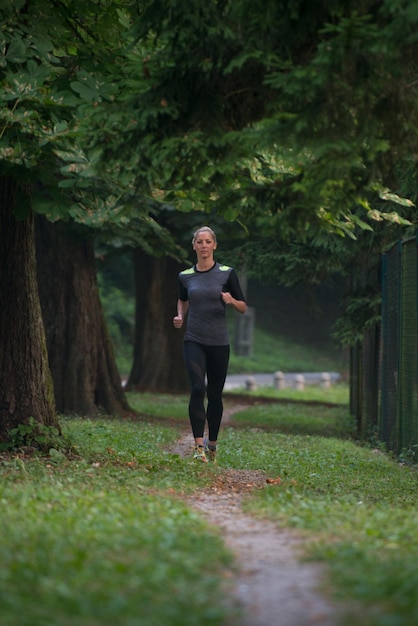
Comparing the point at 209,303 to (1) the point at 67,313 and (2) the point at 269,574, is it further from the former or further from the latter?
(1) the point at 67,313

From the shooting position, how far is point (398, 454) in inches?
564

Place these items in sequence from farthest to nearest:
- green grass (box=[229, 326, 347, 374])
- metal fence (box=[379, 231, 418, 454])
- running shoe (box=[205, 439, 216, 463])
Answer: green grass (box=[229, 326, 347, 374]) → metal fence (box=[379, 231, 418, 454]) → running shoe (box=[205, 439, 216, 463])

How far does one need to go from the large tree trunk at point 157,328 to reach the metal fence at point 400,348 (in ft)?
37.5

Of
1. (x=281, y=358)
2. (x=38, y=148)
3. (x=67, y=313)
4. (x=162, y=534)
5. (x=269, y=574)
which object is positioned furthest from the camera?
(x=281, y=358)

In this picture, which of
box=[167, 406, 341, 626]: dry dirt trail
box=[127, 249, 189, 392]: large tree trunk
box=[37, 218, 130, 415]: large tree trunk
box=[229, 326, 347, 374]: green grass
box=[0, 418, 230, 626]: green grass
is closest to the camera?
box=[0, 418, 230, 626]: green grass

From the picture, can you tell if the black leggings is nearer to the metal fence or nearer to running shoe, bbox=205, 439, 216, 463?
running shoe, bbox=205, 439, 216, 463

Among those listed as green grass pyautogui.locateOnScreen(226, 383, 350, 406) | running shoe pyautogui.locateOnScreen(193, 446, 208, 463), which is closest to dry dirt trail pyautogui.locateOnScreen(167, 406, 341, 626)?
running shoe pyautogui.locateOnScreen(193, 446, 208, 463)

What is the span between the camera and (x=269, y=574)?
19.4ft

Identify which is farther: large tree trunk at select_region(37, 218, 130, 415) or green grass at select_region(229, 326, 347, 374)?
green grass at select_region(229, 326, 347, 374)

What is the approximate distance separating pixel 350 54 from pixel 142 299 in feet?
68.8

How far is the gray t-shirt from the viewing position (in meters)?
11.1

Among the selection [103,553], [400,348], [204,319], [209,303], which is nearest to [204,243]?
[209,303]

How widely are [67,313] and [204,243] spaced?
8.63 m

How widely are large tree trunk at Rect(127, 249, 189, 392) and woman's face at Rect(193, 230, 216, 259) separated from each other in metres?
16.4
